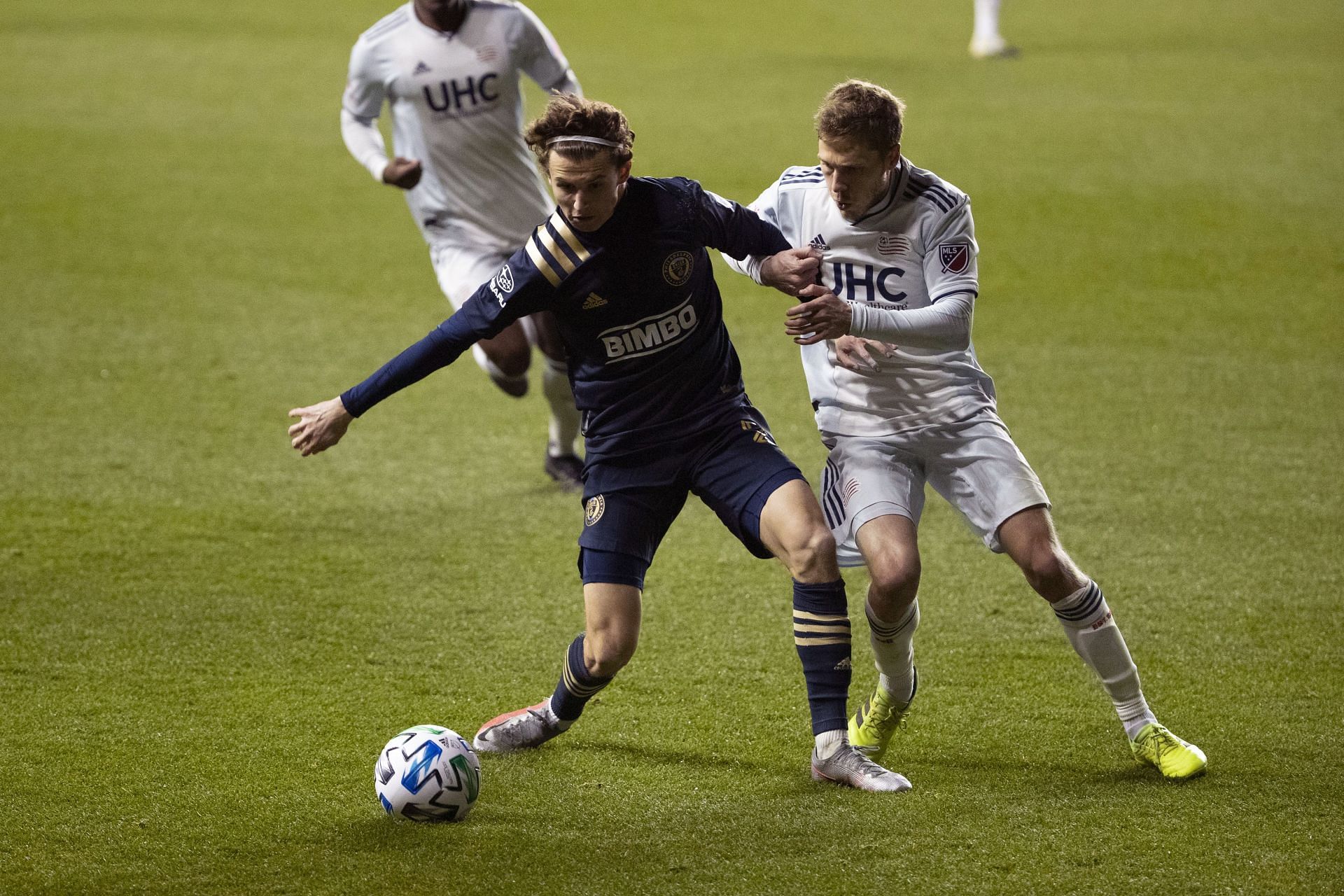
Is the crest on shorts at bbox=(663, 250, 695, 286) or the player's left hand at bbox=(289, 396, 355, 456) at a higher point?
the crest on shorts at bbox=(663, 250, 695, 286)

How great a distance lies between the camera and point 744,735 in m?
4.24

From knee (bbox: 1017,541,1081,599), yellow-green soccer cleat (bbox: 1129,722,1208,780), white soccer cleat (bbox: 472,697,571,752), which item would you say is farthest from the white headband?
yellow-green soccer cleat (bbox: 1129,722,1208,780)

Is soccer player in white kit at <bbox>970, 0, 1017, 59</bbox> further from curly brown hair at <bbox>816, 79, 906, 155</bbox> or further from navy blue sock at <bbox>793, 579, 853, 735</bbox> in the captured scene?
navy blue sock at <bbox>793, 579, 853, 735</bbox>

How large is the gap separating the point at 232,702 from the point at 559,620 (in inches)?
47.9

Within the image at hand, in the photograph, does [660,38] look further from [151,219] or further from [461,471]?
[461,471]

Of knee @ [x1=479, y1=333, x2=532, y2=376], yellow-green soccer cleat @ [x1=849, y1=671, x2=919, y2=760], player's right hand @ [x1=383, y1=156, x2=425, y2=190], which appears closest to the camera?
yellow-green soccer cleat @ [x1=849, y1=671, x2=919, y2=760]

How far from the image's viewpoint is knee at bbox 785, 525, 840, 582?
365cm

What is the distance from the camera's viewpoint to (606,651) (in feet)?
12.5

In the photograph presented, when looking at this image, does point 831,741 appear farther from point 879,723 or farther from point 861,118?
point 861,118

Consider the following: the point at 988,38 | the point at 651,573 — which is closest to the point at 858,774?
the point at 651,573

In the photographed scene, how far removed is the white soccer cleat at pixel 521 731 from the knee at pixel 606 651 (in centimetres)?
30

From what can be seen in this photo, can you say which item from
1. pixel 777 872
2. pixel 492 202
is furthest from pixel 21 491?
pixel 777 872

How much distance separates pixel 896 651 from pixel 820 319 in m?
0.97

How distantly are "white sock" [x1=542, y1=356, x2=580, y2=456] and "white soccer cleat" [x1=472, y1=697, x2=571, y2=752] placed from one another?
270 cm
